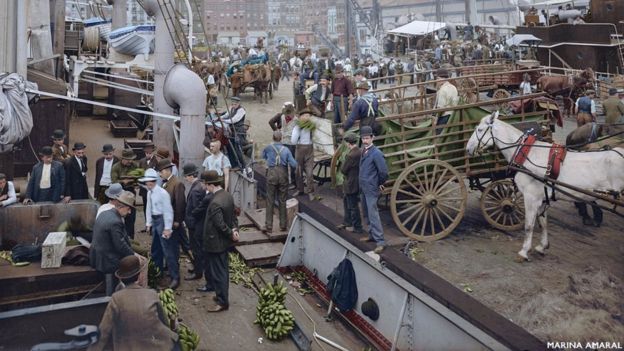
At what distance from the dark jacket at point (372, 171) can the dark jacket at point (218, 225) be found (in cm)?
230

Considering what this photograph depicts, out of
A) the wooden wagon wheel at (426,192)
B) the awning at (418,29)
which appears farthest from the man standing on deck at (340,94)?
the awning at (418,29)

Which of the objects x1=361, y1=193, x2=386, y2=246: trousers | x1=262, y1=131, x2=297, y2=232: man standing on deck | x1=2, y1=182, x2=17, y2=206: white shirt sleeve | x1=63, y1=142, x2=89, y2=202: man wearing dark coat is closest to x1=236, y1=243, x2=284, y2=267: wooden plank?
x1=262, y1=131, x2=297, y2=232: man standing on deck

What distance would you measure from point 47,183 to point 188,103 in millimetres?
3290

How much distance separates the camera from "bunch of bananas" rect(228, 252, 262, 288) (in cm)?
952

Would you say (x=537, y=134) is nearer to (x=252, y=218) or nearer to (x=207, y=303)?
(x=252, y=218)

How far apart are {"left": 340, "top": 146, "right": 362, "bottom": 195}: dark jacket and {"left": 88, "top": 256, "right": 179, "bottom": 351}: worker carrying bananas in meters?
5.03

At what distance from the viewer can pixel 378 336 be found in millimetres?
7855

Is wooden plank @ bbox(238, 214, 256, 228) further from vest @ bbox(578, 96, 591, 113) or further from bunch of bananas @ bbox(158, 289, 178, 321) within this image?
vest @ bbox(578, 96, 591, 113)

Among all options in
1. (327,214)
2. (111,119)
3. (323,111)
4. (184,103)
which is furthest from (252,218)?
(111,119)

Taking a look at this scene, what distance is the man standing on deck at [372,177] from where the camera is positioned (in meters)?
9.12

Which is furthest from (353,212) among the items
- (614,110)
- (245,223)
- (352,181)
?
(614,110)

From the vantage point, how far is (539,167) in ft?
31.7

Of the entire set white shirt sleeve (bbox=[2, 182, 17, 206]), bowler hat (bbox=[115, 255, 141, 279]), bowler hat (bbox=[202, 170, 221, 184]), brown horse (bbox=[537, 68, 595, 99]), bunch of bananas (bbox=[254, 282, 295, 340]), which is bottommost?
bunch of bananas (bbox=[254, 282, 295, 340])

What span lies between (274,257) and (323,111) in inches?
275
